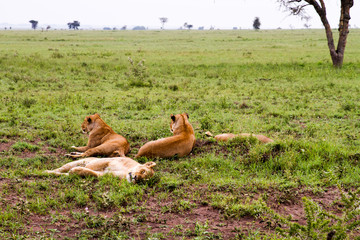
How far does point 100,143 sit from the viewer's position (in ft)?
21.4

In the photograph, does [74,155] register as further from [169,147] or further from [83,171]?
[169,147]

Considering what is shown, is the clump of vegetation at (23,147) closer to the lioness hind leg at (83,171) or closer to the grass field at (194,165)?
the grass field at (194,165)

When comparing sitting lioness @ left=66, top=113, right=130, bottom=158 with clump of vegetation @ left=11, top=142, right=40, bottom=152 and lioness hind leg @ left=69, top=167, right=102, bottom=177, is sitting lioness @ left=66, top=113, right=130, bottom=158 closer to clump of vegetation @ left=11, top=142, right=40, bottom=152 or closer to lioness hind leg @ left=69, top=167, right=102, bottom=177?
clump of vegetation @ left=11, top=142, right=40, bottom=152

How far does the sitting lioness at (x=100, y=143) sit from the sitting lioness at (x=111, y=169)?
20.6 inches

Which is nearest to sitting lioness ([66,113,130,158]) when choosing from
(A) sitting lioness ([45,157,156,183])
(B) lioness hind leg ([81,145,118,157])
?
(B) lioness hind leg ([81,145,118,157])

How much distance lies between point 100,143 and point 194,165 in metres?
1.90

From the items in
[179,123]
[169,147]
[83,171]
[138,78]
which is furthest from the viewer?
[138,78]

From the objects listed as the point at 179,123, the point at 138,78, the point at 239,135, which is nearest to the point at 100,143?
the point at 179,123

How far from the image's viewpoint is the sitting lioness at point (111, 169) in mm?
4969

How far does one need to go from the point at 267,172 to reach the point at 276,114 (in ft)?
12.7

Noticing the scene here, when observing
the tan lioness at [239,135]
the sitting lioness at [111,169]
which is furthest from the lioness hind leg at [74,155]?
the tan lioness at [239,135]

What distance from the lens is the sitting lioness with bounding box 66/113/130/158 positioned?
6094 mm

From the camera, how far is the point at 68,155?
617 cm

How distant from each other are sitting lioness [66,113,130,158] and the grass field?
0.40 m
